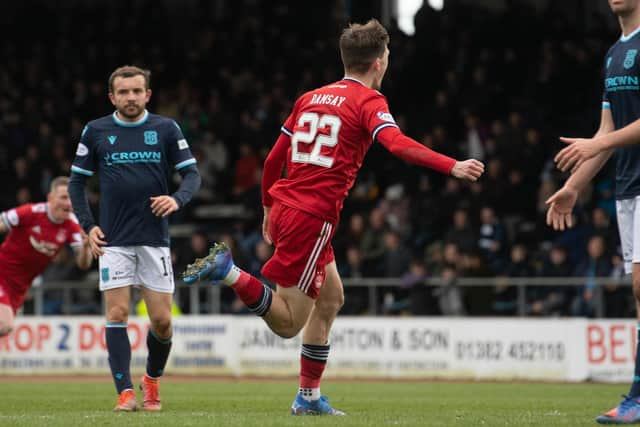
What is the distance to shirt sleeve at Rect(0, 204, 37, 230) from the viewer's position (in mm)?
12453

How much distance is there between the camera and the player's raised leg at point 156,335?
9680 mm

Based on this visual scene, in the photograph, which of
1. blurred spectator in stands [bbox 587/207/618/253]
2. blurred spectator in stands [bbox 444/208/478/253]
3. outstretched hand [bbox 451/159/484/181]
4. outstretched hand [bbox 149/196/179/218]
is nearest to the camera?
outstretched hand [bbox 451/159/484/181]

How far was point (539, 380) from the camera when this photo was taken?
1666 cm

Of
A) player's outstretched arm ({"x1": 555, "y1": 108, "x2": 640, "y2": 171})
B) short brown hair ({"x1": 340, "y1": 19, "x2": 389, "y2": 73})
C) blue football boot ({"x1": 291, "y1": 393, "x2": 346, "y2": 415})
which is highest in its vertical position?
short brown hair ({"x1": 340, "y1": 19, "x2": 389, "y2": 73})

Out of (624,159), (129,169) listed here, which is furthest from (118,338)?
(624,159)

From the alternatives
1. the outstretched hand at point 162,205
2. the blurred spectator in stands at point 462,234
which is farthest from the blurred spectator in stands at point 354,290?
the outstretched hand at point 162,205

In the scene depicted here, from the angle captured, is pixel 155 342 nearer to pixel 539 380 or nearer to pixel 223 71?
pixel 539 380

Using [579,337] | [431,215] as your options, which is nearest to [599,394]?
[579,337]

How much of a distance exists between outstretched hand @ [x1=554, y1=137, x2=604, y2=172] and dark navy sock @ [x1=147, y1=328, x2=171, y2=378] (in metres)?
4.00

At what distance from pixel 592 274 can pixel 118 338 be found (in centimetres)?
991

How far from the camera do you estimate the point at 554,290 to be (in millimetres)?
18156

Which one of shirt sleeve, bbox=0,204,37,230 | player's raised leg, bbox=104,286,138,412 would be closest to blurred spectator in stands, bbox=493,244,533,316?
shirt sleeve, bbox=0,204,37,230

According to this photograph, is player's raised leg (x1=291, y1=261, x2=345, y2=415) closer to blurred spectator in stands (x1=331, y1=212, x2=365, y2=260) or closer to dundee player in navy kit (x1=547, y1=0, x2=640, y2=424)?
dundee player in navy kit (x1=547, y1=0, x2=640, y2=424)

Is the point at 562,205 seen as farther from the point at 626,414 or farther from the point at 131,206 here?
the point at 131,206
